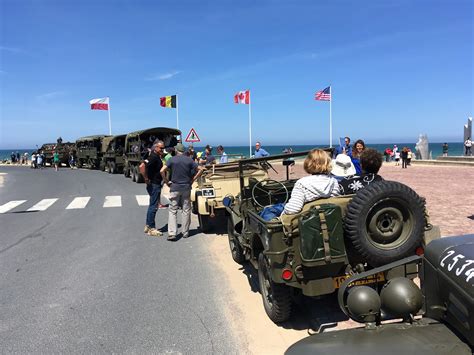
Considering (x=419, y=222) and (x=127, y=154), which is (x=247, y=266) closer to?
(x=419, y=222)

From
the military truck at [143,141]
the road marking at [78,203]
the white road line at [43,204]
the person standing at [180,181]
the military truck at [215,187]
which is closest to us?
the person standing at [180,181]

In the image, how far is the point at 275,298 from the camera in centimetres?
379

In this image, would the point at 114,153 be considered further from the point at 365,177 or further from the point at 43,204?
the point at 365,177

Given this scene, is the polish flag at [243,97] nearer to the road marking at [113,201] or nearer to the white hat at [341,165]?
the road marking at [113,201]

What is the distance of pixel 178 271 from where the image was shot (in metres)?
5.79

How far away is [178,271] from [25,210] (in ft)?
27.0

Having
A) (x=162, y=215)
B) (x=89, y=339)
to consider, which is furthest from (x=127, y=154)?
(x=89, y=339)

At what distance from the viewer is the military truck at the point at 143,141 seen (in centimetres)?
2017

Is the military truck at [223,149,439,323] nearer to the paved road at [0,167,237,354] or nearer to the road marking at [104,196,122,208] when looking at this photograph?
the paved road at [0,167,237,354]

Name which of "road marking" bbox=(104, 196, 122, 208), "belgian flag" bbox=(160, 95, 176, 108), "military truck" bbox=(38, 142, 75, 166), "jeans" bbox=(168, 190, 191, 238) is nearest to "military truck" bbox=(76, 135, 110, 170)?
"military truck" bbox=(38, 142, 75, 166)

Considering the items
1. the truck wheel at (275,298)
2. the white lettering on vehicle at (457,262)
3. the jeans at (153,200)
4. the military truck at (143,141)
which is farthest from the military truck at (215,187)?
the military truck at (143,141)

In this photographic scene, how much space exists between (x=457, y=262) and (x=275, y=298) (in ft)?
6.86

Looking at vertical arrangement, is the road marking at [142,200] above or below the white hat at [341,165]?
below

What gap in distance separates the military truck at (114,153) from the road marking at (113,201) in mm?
11863
